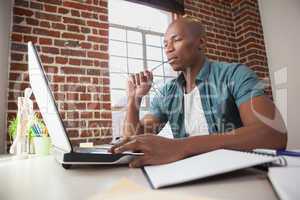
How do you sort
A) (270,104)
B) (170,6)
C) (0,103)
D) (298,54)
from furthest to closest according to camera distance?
1. (170,6)
2. (298,54)
3. (0,103)
4. (270,104)

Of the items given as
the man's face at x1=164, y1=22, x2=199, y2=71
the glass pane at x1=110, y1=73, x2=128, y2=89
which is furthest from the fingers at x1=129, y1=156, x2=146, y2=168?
the glass pane at x1=110, y1=73, x2=128, y2=89

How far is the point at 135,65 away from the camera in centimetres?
204

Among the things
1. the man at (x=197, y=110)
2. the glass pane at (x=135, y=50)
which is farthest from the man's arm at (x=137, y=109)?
the glass pane at (x=135, y=50)

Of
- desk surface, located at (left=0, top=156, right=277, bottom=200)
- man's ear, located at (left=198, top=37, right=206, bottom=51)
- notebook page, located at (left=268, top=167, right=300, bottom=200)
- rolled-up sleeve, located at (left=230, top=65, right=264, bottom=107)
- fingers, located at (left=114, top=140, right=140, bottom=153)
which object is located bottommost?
desk surface, located at (left=0, top=156, right=277, bottom=200)

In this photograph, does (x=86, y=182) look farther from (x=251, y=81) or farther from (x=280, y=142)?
(x=251, y=81)

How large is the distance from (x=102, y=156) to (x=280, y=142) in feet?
1.32

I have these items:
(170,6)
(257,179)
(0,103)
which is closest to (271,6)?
(170,6)

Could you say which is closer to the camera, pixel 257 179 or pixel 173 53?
pixel 257 179

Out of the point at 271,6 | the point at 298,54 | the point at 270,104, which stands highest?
the point at 271,6

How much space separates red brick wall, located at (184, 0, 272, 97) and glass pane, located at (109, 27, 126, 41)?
75cm

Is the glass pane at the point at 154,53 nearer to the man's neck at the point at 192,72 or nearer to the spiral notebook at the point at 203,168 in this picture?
the man's neck at the point at 192,72

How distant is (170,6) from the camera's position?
215 cm

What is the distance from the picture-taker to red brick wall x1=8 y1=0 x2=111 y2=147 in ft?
4.72

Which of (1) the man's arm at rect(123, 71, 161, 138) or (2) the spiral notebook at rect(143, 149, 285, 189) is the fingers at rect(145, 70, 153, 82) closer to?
(1) the man's arm at rect(123, 71, 161, 138)
